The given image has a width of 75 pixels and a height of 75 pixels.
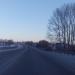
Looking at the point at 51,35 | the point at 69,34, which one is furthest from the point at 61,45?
the point at 69,34

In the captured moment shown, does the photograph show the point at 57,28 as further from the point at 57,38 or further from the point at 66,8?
the point at 66,8

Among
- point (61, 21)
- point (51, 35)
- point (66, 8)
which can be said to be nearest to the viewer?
point (66, 8)

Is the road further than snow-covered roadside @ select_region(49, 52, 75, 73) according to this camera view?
No

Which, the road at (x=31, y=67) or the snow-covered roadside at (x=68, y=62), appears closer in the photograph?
the road at (x=31, y=67)

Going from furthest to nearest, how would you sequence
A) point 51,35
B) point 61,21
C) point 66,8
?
point 51,35 → point 61,21 → point 66,8

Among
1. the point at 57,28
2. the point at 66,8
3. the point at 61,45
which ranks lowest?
the point at 61,45

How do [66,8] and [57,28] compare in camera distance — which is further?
[57,28]

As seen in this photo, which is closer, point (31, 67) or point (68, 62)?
point (31, 67)

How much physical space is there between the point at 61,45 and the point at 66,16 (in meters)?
17.4

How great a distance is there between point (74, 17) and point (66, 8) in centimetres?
396

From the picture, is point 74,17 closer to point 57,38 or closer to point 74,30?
point 74,30

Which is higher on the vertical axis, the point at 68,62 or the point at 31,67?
the point at 68,62

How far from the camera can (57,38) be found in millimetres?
87562

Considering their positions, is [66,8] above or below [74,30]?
above
